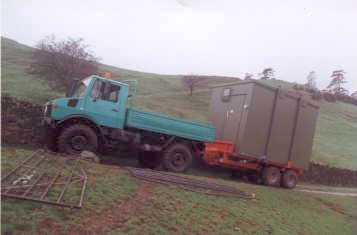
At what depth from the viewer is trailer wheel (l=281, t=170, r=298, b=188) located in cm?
1452

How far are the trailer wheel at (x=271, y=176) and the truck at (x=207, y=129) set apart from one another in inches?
1.1

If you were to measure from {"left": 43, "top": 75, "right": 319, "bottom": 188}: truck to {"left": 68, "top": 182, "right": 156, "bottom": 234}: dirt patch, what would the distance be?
3.90 metres

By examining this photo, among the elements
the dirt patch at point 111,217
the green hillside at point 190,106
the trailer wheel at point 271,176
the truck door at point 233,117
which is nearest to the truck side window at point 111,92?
the dirt patch at point 111,217

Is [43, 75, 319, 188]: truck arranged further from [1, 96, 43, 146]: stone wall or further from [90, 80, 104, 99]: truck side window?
[1, 96, 43, 146]: stone wall

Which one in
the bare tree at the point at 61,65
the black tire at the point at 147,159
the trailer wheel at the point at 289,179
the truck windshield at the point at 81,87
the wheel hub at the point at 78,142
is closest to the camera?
the wheel hub at the point at 78,142

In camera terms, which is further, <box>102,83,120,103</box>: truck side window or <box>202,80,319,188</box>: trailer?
<box>202,80,319,188</box>: trailer

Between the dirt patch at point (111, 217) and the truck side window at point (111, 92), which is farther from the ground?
the truck side window at point (111, 92)

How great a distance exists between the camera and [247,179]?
15.0 m

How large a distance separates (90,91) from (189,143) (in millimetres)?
4326

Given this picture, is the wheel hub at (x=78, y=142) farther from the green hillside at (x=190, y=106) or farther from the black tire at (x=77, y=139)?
the green hillside at (x=190, y=106)

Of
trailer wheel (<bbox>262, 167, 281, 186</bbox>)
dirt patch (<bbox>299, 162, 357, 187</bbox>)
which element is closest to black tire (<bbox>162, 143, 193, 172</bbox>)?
trailer wheel (<bbox>262, 167, 281, 186</bbox>)

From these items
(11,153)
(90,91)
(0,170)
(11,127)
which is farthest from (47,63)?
(0,170)

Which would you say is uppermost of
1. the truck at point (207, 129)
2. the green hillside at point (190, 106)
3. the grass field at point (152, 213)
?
the green hillside at point (190, 106)

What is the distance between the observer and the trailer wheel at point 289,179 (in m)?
14.5
